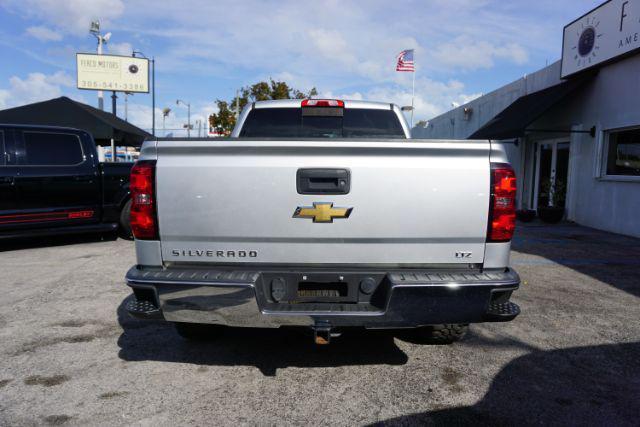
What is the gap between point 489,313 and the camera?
Answer: 2865 millimetres

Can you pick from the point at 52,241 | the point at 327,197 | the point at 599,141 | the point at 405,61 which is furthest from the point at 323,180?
the point at 405,61

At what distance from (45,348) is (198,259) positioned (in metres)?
1.95

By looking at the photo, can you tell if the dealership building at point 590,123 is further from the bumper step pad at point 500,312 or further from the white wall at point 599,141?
the bumper step pad at point 500,312

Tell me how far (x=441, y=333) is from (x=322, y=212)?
5.61ft

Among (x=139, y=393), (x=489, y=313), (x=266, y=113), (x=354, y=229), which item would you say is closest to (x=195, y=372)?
(x=139, y=393)

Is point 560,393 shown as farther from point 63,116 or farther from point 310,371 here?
point 63,116

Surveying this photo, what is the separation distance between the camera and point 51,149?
26.5ft

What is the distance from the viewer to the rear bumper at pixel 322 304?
2.72 metres

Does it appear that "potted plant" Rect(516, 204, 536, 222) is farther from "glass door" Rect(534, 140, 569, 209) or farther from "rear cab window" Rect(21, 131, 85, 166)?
"rear cab window" Rect(21, 131, 85, 166)

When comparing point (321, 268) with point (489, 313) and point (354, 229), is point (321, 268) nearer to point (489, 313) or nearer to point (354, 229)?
point (354, 229)

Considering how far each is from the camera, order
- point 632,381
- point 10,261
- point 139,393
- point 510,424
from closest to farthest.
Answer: point 510,424 → point 139,393 → point 632,381 → point 10,261

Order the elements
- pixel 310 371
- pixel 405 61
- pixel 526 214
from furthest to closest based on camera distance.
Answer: pixel 405 61 → pixel 526 214 → pixel 310 371

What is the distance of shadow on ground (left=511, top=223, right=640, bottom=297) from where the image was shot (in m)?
6.56

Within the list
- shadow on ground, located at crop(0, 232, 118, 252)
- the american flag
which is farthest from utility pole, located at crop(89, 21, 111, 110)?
shadow on ground, located at crop(0, 232, 118, 252)
